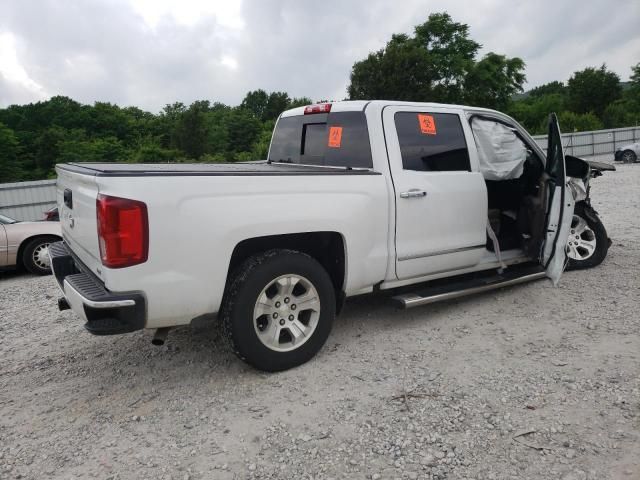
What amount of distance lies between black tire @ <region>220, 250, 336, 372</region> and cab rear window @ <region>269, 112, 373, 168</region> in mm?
1094

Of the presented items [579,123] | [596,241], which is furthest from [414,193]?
[579,123]

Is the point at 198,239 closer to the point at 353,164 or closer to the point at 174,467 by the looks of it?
the point at 174,467

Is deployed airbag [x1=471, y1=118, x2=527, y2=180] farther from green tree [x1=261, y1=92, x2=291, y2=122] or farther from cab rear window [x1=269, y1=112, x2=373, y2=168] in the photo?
green tree [x1=261, y1=92, x2=291, y2=122]

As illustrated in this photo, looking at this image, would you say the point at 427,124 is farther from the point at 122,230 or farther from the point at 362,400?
the point at 122,230

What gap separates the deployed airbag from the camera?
4855mm

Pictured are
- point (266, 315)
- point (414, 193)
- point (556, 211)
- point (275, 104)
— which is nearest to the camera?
point (266, 315)

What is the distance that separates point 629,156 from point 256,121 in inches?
1356

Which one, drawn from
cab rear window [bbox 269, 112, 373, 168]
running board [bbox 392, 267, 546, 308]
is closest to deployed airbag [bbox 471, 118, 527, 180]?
running board [bbox 392, 267, 546, 308]

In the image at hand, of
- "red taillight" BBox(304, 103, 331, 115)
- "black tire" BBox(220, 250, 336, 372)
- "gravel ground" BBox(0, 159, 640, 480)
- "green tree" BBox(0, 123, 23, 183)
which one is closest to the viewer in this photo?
"gravel ground" BBox(0, 159, 640, 480)

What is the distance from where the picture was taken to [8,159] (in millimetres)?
36531

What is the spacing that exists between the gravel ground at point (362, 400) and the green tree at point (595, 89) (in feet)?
185

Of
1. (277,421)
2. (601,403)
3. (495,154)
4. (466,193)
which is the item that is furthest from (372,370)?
(495,154)

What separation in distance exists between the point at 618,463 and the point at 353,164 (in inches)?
106

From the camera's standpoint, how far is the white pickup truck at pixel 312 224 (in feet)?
9.84
